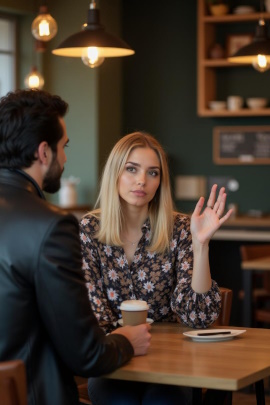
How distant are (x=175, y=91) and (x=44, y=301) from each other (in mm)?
5633

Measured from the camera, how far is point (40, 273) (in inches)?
81.1

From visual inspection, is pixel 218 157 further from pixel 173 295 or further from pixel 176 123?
pixel 173 295

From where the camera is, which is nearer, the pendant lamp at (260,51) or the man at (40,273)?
the man at (40,273)

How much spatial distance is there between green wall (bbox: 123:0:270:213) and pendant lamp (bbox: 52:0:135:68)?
3.70m

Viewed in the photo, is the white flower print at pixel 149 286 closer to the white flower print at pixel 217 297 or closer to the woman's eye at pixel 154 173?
the white flower print at pixel 217 297

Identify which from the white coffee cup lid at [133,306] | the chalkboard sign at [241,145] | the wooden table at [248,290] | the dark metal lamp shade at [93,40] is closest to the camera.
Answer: the white coffee cup lid at [133,306]

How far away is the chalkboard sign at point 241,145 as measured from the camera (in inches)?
285

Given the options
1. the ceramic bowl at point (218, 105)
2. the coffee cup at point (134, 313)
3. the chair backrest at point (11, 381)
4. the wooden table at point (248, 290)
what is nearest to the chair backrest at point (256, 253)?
the wooden table at point (248, 290)

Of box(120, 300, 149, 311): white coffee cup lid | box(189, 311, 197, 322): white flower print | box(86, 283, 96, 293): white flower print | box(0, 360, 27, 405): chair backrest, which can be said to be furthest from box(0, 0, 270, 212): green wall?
box(0, 360, 27, 405): chair backrest

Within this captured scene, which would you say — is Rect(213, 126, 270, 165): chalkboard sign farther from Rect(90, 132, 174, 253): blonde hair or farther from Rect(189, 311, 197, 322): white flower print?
Rect(189, 311, 197, 322): white flower print

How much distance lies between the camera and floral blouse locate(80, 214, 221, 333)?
9.75 ft

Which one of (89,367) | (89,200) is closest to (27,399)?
(89,367)

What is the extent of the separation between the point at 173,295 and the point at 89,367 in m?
0.85

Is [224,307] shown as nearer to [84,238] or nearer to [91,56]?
[84,238]
